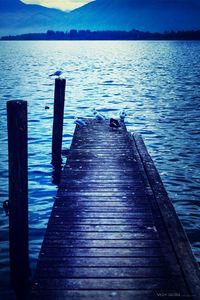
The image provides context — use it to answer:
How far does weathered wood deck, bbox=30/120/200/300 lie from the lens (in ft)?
15.9

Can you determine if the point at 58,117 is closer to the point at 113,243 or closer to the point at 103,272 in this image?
the point at 113,243

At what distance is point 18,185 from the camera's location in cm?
580

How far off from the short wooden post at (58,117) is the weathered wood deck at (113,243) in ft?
11.0

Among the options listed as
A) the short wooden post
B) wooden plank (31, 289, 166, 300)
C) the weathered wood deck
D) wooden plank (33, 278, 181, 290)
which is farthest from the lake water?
wooden plank (31, 289, 166, 300)

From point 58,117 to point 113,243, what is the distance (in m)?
7.19

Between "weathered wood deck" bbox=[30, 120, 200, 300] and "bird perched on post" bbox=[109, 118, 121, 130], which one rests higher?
"weathered wood deck" bbox=[30, 120, 200, 300]

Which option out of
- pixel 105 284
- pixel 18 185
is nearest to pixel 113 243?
pixel 105 284

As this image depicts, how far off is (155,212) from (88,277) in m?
2.58

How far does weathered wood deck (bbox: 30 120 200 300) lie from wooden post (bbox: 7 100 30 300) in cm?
50

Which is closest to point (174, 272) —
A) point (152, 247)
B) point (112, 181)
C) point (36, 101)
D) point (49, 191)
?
point (152, 247)

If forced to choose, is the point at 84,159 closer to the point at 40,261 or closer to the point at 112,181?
the point at 112,181

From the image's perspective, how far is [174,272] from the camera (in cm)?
520

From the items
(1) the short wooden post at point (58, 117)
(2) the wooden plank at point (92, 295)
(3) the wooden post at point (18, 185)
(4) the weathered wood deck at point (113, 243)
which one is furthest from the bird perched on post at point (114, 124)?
(2) the wooden plank at point (92, 295)

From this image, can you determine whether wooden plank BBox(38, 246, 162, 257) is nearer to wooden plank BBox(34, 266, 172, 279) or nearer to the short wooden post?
wooden plank BBox(34, 266, 172, 279)
